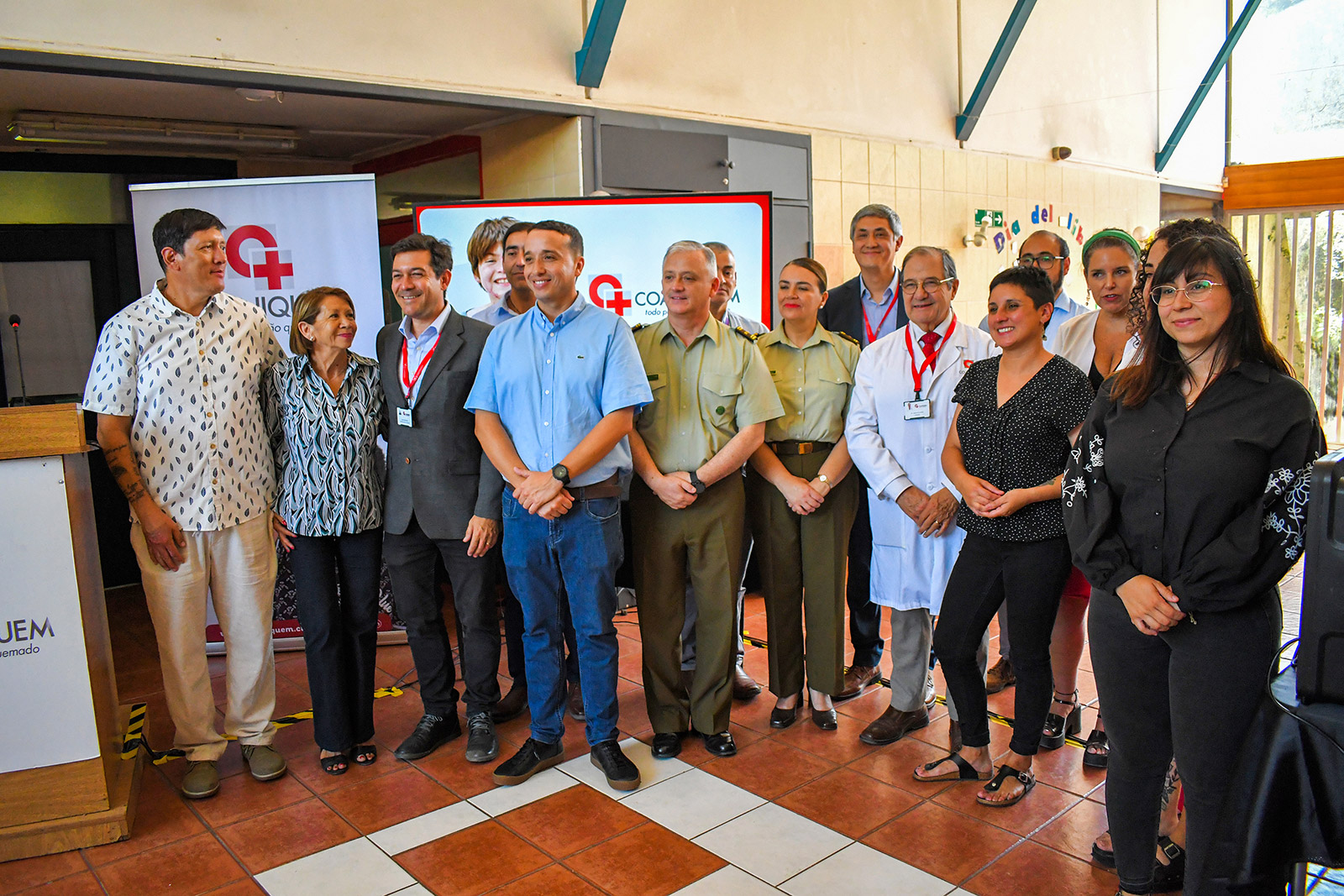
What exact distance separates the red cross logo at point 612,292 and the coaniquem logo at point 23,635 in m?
2.93

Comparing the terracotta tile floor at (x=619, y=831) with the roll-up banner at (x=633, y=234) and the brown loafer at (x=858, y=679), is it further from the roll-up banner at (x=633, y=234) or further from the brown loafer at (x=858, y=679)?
the roll-up banner at (x=633, y=234)

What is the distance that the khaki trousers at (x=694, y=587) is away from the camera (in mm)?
3240

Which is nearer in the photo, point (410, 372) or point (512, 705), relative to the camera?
point (410, 372)

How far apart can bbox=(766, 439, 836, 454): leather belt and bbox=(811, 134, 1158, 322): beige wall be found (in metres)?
3.68

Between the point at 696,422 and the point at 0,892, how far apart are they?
241 cm

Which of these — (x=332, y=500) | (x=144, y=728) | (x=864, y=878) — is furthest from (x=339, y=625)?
(x=864, y=878)

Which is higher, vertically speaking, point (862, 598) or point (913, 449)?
point (913, 449)

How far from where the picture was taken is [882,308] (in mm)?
4105

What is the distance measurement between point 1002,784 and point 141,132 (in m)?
5.90

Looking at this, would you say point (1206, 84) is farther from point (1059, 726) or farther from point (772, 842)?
point (772, 842)

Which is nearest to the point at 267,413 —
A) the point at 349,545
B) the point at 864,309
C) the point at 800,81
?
the point at 349,545

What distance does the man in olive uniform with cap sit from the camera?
3.21 m

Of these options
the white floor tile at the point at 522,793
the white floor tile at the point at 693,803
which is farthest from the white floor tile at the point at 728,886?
the white floor tile at the point at 522,793

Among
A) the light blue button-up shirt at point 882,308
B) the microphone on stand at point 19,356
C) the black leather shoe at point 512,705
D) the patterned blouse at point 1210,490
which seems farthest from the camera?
the microphone on stand at point 19,356
